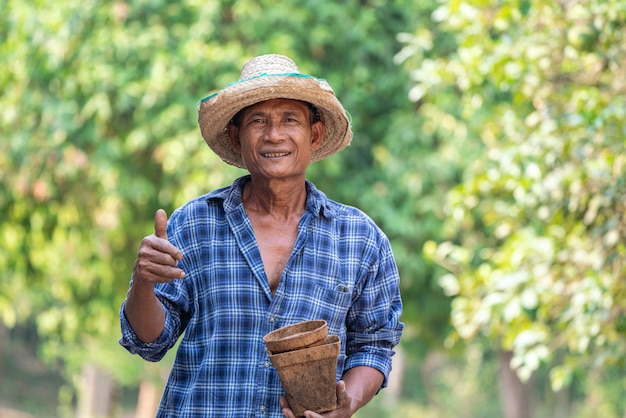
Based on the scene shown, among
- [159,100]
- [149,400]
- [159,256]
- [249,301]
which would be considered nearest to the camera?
[159,256]

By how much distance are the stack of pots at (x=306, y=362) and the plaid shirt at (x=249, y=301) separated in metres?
0.13

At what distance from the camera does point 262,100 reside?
2.86 m

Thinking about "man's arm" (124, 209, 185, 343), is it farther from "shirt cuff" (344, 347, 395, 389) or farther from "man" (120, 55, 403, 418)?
"shirt cuff" (344, 347, 395, 389)

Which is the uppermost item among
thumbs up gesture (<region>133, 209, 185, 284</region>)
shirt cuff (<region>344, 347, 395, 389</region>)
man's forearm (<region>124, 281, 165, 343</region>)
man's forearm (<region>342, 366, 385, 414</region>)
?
thumbs up gesture (<region>133, 209, 185, 284</region>)

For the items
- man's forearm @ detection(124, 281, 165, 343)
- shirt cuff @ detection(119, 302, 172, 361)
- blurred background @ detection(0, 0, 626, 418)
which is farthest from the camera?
blurred background @ detection(0, 0, 626, 418)

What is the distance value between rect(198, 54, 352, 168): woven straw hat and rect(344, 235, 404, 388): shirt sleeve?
0.37m

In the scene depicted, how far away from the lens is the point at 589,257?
5191mm

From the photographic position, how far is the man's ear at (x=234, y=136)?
9.99 feet

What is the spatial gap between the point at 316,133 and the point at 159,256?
697 millimetres

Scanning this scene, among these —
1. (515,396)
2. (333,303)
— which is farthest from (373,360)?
(515,396)

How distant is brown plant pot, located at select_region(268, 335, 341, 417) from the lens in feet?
8.44

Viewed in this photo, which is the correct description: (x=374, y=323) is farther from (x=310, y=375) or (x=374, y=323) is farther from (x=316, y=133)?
(x=316, y=133)

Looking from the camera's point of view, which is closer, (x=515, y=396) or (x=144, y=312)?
(x=144, y=312)

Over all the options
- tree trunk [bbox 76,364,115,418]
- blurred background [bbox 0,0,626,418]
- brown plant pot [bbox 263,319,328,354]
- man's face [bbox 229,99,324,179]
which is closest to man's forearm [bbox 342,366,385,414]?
brown plant pot [bbox 263,319,328,354]
